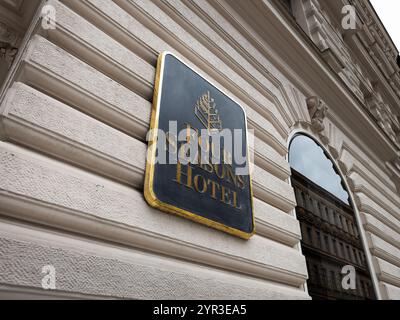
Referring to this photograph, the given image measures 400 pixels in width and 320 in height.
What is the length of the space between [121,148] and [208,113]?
4.01ft

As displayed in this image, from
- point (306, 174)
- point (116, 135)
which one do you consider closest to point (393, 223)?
point (306, 174)

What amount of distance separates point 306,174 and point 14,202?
15.1 feet

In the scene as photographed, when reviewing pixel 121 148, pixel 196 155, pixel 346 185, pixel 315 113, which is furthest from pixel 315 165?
pixel 121 148

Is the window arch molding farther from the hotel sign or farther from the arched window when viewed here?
the hotel sign

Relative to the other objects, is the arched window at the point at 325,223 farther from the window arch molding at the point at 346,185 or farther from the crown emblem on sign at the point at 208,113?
the crown emblem on sign at the point at 208,113

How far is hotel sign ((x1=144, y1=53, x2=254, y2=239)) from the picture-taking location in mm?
2389

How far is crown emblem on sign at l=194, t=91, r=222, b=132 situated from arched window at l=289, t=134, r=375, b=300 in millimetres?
2078

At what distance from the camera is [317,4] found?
945 cm

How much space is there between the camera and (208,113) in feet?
10.3

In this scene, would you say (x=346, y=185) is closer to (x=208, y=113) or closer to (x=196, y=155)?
(x=208, y=113)

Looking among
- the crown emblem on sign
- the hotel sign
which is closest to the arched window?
the hotel sign

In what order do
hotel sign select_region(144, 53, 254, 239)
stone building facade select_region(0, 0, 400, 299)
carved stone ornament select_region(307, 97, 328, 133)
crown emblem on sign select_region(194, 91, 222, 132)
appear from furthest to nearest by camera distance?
carved stone ornament select_region(307, 97, 328, 133), crown emblem on sign select_region(194, 91, 222, 132), hotel sign select_region(144, 53, 254, 239), stone building facade select_region(0, 0, 400, 299)

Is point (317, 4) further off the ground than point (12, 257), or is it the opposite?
point (317, 4)
